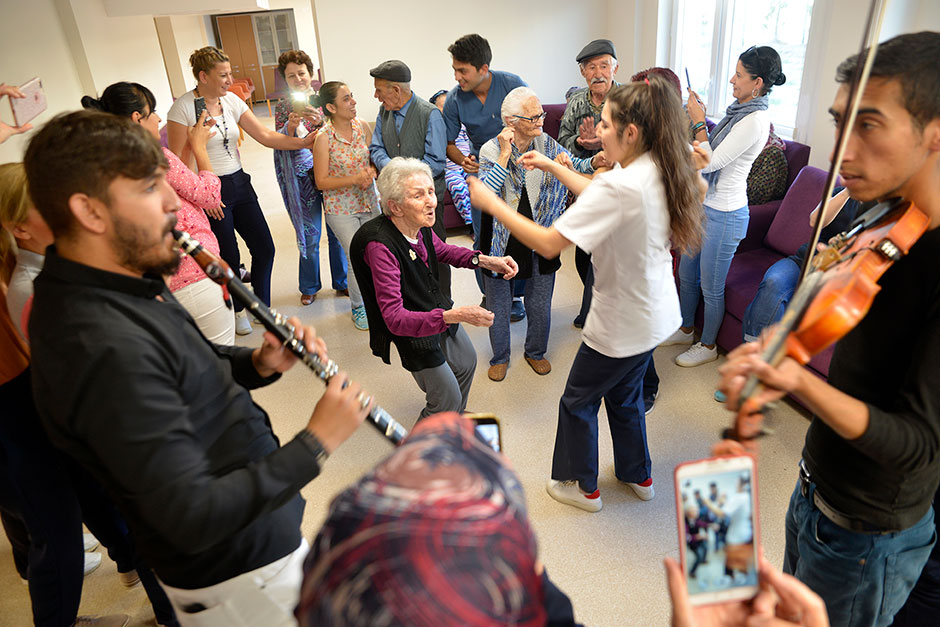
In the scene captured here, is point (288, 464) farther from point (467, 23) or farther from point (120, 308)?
point (467, 23)

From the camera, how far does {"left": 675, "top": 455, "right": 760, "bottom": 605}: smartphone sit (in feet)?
2.83

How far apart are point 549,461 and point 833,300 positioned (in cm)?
201

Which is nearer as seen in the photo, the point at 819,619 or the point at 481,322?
the point at 819,619

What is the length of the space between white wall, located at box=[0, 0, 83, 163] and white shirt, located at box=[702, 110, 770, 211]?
427cm

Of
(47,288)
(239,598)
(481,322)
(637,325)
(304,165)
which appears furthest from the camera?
(304,165)

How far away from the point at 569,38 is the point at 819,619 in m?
6.47

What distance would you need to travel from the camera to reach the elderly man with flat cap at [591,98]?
3.58 meters

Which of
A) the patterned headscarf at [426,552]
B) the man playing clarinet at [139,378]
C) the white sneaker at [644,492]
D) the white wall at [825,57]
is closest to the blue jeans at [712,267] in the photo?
the white wall at [825,57]

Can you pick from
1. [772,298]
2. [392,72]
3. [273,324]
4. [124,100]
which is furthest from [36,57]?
[772,298]

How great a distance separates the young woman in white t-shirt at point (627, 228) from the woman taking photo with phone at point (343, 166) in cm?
172


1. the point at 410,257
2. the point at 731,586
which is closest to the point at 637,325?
the point at 410,257

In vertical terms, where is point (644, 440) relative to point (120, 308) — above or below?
below

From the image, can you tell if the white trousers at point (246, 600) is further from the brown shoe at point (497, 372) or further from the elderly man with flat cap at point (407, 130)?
the elderly man with flat cap at point (407, 130)

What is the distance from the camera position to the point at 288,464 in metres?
1.15
